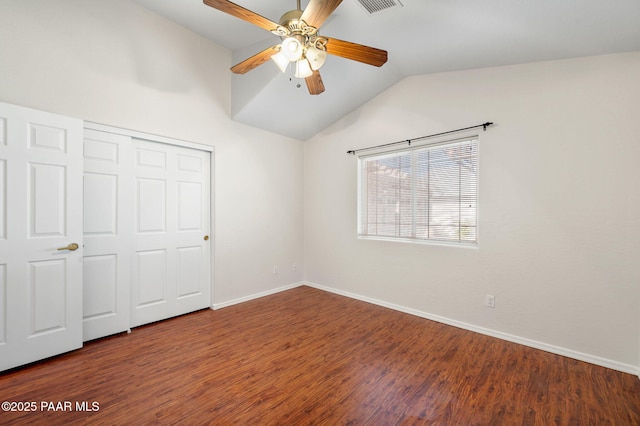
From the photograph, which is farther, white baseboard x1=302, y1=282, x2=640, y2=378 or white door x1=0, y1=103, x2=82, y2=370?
white baseboard x1=302, y1=282, x2=640, y2=378

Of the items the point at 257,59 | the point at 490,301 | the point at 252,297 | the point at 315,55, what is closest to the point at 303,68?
the point at 315,55

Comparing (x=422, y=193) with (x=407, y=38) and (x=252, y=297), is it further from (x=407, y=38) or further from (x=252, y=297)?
(x=252, y=297)

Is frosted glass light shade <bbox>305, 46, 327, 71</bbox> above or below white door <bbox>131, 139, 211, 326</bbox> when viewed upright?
above

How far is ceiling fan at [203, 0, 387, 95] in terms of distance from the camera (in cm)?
178

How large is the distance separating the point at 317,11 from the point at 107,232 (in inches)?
112

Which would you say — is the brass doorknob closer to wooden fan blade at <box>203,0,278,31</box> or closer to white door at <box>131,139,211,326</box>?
white door at <box>131,139,211,326</box>

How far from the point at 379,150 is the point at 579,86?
80.9 inches

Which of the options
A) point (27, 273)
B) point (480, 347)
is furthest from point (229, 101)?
point (480, 347)

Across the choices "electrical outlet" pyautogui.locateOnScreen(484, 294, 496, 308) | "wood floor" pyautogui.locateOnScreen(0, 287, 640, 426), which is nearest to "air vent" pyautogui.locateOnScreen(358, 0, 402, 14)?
"electrical outlet" pyautogui.locateOnScreen(484, 294, 496, 308)

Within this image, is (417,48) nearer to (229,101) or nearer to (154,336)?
(229,101)

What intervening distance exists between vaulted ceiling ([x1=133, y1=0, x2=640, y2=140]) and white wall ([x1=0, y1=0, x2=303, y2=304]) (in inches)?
11.3

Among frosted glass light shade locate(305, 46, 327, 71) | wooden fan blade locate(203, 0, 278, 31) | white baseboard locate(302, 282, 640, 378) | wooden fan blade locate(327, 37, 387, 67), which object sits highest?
wooden fan blade locate(203, 0, 278, 31)

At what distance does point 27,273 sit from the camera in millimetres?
2250

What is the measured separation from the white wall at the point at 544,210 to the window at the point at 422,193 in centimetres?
16
